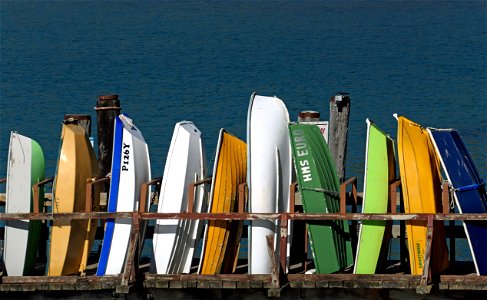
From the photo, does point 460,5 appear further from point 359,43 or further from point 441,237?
point 441,237

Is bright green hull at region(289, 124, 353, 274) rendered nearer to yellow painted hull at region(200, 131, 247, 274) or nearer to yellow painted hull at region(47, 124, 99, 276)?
yellow painted hull at region(200, 131, 247, 274)

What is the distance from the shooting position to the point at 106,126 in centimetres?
1609

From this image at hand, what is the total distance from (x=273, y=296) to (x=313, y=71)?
4009 cm

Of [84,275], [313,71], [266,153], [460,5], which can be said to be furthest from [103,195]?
[460,5]

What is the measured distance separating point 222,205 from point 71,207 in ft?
5.49

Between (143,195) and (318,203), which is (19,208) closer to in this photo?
(143,195)

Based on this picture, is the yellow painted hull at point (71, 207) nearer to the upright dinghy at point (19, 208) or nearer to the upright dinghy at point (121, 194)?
the upright dinghy at point (19, 208)

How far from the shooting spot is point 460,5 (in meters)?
88.9

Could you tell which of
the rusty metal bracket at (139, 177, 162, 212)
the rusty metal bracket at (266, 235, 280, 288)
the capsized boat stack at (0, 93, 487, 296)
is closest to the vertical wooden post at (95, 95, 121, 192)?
the capsized boat stack at (0, 93, 487, 296)

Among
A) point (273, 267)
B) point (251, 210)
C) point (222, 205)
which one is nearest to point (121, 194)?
point (222, 205)

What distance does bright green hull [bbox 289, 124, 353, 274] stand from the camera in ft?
46.1

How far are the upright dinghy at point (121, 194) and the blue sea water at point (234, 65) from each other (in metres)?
15.2

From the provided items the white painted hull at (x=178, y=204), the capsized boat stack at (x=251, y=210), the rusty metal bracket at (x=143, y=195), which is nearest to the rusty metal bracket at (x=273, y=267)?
the capsized boat stack at (x=251, y=210)

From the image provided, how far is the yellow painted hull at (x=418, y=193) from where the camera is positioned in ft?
45.3
